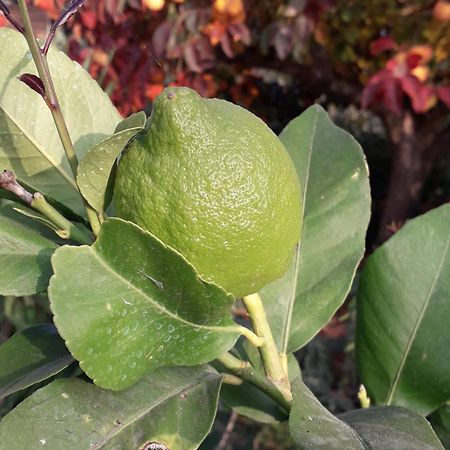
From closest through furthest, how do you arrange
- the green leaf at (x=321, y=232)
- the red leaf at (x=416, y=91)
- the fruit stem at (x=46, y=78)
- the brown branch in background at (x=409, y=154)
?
the fruit stem at (x=46, y=78)
the green leaf at (x=321, y=232)
the red leaf at (x=416, y=91)
the brown branch in background at (x=409, y=154)

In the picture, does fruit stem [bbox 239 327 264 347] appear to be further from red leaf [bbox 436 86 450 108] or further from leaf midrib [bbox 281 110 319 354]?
red leaf [bbox 436 86 450 108]

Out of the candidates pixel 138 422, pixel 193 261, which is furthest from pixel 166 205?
pixel 138 422

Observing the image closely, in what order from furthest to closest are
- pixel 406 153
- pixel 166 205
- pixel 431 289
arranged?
A: pixel 406 153, pixel 431 289, pixel 166 205

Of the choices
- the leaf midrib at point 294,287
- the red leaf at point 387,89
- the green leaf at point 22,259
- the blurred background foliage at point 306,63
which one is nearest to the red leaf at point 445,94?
the blurred background foliage at point 306,63

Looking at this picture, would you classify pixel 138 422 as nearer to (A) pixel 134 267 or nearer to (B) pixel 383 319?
(A) pixel 134 267

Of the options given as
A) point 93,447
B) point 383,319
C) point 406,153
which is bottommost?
point 406,153

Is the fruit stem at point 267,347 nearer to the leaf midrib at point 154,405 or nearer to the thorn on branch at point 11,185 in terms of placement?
the leaf midrib at point 154,405
